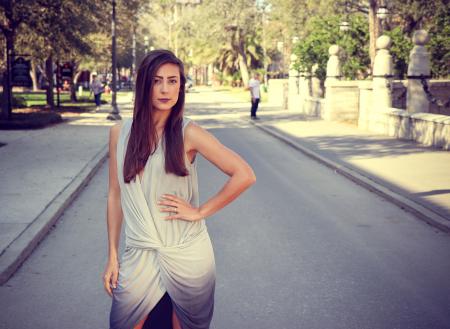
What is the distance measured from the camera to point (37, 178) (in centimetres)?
1273

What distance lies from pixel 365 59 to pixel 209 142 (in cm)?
3120

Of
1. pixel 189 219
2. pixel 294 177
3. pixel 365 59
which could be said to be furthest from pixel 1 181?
pixel 365 59

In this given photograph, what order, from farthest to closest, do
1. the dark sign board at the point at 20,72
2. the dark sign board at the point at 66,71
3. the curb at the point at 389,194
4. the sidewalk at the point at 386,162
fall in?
the dark sign board at the point at 66,71, the dark sign board at the point at 20,72, the sidewalk at the point at 386,162, the curb at the point at 389,194

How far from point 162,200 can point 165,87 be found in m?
0.47

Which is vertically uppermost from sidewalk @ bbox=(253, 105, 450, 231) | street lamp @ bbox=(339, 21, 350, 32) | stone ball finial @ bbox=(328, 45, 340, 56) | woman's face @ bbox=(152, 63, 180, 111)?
street lamp @ bbox=(339, 21, 350, 32)

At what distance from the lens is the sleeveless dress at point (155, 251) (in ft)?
10.1

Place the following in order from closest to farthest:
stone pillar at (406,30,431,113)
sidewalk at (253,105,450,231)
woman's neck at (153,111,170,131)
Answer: woman's neck at (153,111,170,131) → sidewalk at (253,105,450,231) → stone pillar at (406,30,431,113)

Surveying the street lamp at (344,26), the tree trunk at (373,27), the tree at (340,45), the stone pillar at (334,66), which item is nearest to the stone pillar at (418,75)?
the tree trunk at (373,27)

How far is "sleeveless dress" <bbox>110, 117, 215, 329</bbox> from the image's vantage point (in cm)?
308

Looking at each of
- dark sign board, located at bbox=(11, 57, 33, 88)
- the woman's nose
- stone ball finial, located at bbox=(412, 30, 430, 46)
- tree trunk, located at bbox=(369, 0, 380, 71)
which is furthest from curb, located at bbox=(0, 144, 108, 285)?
tree trunk, located at bbox=(369, 0, 380, 71)

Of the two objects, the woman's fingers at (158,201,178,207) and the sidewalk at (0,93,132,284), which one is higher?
the woman's fingers at (158,201,178,207)

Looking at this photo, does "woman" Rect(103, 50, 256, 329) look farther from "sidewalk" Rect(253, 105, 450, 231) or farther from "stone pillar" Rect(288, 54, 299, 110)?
"stone pillar" Rect(288, 54, 299, 110)

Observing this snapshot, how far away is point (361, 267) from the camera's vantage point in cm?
700

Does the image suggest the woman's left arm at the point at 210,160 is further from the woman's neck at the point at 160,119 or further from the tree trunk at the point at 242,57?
the tree trunk at the point at 242,57
